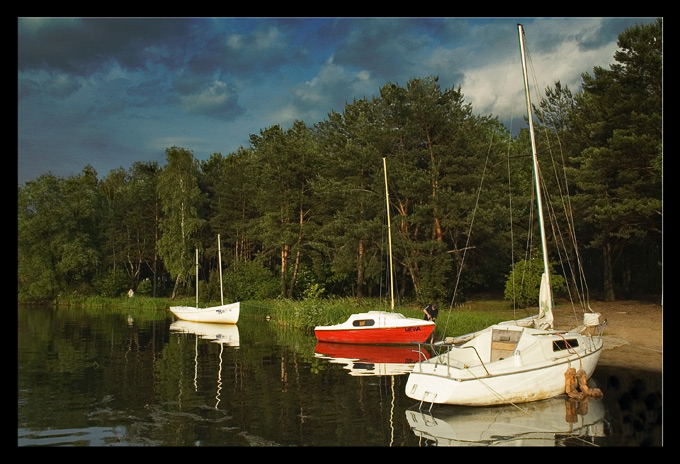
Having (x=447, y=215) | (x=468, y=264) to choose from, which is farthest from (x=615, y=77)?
(x=468, y=264)

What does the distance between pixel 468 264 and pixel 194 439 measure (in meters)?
36.4

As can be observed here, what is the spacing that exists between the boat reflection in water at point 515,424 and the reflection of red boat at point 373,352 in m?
8.42

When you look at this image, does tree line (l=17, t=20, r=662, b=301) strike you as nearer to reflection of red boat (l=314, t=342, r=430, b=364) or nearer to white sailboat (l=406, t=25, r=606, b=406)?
reflection of red boat (l=314, t=342, r=430, b=364)

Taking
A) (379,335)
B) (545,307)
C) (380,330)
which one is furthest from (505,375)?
(379,335)

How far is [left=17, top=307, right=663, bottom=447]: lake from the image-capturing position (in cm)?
1383

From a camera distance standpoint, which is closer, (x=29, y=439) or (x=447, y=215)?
(x=29, y=439)

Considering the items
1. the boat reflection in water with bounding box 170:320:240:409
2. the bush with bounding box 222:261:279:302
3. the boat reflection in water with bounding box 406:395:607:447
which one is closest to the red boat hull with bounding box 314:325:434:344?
the boat reflection in water with bounding box 170:320:240:409

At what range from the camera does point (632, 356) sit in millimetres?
21781

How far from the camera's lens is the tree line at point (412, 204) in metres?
Result: 34.8

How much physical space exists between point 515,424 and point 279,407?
6.70m

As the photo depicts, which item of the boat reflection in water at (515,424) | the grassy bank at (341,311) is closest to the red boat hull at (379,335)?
the grassy bank at (341,311)

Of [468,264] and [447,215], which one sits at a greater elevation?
[447,215]

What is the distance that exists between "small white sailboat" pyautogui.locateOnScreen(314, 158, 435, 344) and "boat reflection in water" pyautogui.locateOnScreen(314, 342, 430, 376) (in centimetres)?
41
